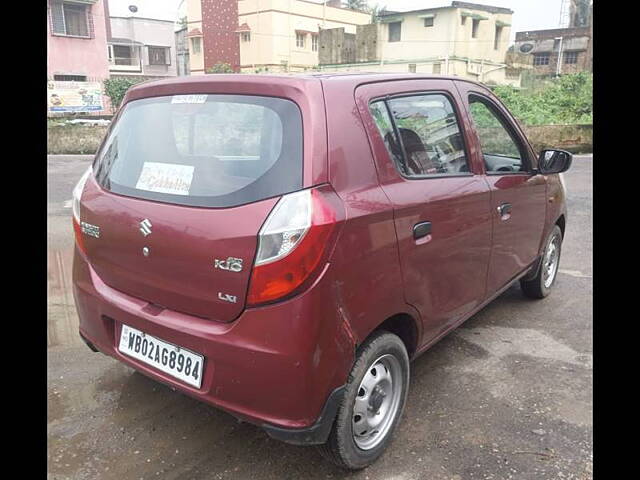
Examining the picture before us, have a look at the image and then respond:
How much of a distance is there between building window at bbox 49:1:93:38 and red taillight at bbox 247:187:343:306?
27.5 metres

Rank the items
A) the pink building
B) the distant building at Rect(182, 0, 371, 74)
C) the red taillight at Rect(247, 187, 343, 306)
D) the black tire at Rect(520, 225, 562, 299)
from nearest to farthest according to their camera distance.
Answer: the red taillight at Rect(247, 187, 343, 306) → the black tire at Rect(520, 225, 562, 299) → the pink building → the distant building at Rect(182, 0, 371, 74)

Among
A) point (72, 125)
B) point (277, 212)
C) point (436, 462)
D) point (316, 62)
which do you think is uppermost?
point (316, 62)

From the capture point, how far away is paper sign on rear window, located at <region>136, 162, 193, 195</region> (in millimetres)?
2082

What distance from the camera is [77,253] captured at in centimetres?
251

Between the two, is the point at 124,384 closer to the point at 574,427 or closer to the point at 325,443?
the point at 325,443

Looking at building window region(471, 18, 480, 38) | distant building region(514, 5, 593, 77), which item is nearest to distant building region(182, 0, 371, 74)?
building window region(471, 18, 480, 38)

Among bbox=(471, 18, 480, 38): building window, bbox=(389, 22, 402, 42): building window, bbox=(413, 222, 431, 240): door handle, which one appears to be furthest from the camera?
bbox=(389, 22, 402, 42): building window

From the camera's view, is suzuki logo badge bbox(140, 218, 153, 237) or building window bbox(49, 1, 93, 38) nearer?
suzuki logo badge bbox(140, 218, 153, 237)

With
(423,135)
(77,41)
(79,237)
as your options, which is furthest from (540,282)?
(77,41)

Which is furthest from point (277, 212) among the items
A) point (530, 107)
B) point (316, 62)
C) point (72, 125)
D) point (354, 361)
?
point (316, 62)

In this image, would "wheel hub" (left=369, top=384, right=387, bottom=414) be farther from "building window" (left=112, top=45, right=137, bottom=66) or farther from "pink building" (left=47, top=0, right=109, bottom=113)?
"building window" (left=112, top=45, right=137, bottom=66)

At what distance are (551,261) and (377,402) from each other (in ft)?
9.15

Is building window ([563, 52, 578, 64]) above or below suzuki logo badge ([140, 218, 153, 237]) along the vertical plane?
above

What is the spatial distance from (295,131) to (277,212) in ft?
1.11
